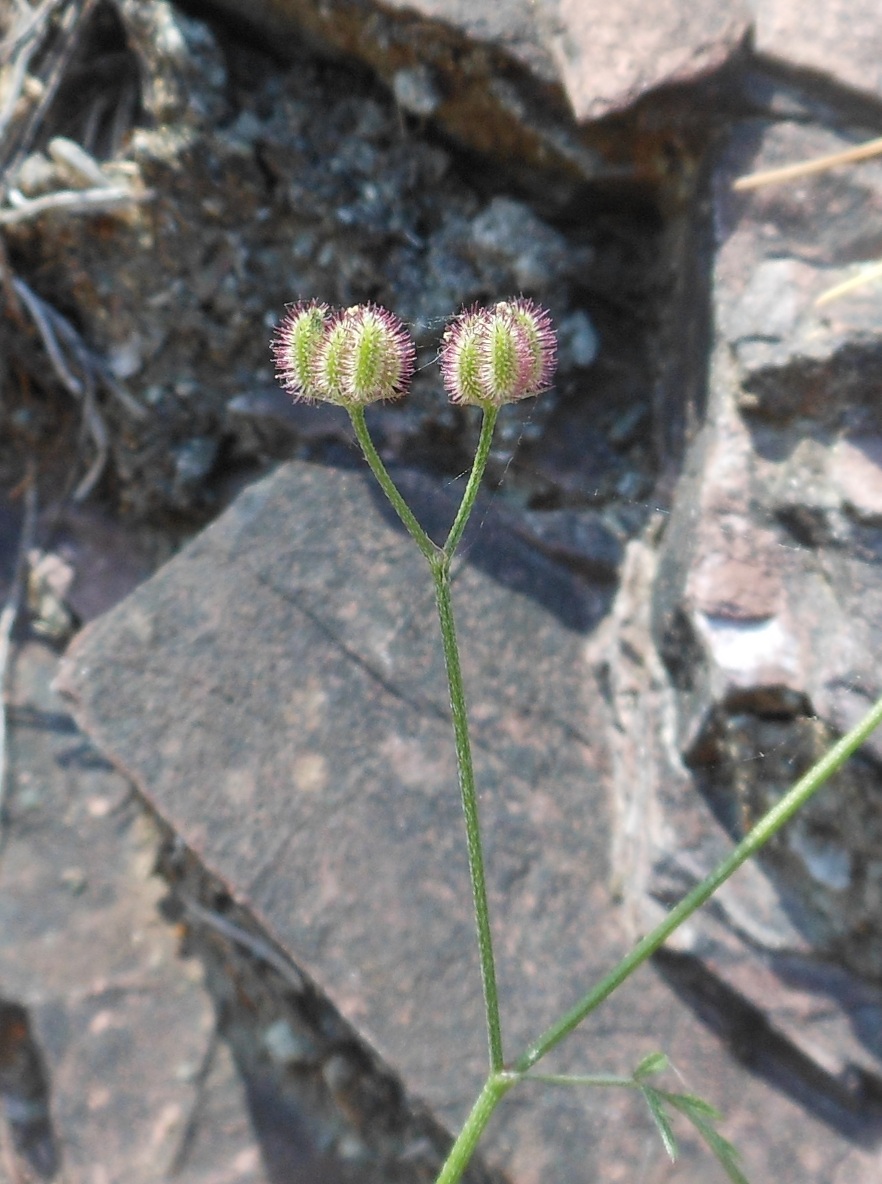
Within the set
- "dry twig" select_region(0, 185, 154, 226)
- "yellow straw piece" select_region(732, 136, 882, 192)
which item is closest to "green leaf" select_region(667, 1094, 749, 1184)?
"yellow straw piece" select_region(732, 136, 882, 192)

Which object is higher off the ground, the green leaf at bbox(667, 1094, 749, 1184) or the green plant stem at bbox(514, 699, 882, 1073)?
the green plant stem at bbox(514, 699, 882, 1073)

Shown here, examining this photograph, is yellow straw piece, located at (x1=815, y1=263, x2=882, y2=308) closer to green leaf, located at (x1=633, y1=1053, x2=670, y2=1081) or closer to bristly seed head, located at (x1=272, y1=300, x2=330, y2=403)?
bristly seed head, located at (x1=272, y1=300, x2=330, y2=403)

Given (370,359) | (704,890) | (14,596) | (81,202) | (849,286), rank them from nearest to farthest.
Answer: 1. (370,359)
2. (704,890)
3. (849,286)
4. (81,202)
5. (14,596)

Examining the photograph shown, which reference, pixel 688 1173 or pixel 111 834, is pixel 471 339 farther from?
pixel 111 834

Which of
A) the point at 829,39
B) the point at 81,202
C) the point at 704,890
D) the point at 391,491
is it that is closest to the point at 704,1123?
the point at 704,890

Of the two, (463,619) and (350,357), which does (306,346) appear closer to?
(350,357)

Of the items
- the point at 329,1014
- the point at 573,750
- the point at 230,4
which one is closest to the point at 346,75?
the point at 230,4
